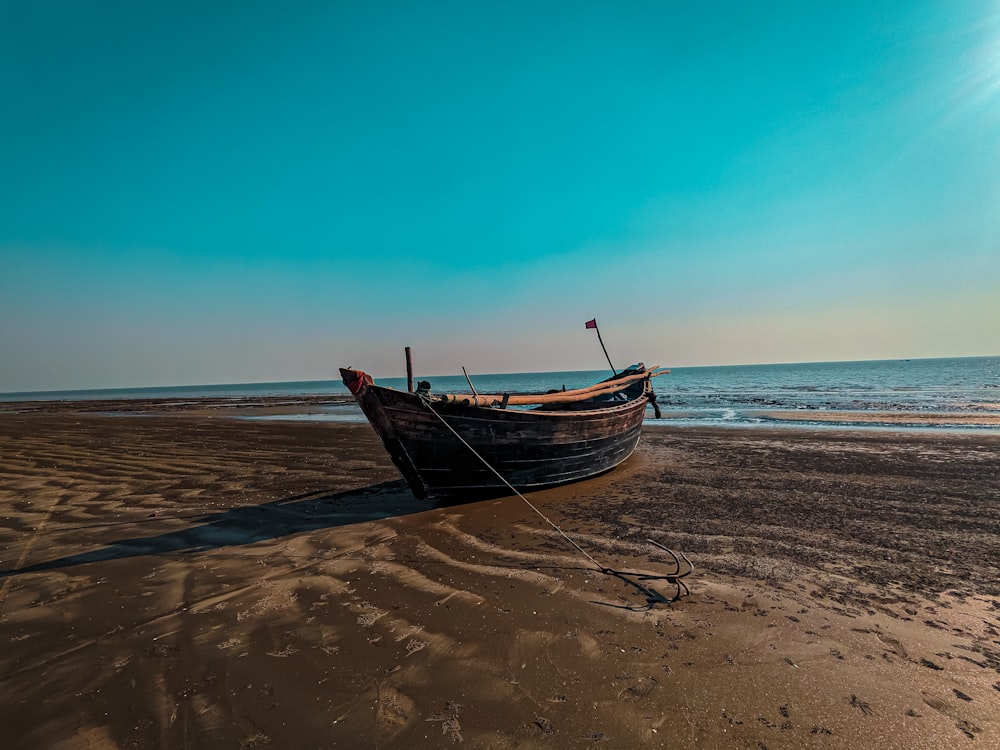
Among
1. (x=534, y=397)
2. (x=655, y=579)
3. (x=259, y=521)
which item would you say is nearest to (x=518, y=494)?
(x=655, y=579)

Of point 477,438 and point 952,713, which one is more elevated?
point 477,438

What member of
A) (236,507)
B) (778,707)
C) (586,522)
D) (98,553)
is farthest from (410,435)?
(778,707)

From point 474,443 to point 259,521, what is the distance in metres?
3.71

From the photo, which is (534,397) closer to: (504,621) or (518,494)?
(518,494)

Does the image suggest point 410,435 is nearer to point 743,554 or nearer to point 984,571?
point 743,554

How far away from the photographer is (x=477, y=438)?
7.47 metres

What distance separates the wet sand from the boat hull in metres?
0.51

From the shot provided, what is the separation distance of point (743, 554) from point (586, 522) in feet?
7.18

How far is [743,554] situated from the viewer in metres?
5.41

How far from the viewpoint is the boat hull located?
691 centimetres

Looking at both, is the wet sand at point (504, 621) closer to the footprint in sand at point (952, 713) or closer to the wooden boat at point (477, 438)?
the footprint in sand at point (952, 713)

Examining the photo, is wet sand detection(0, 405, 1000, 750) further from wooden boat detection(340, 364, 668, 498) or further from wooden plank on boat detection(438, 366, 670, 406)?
wooden plank on boat detection(438, 366, 670, 406)

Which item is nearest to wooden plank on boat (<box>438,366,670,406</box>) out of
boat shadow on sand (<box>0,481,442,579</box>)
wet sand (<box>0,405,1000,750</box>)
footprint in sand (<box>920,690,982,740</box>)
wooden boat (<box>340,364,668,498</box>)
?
wooden boat (<box>340,364,668,498</box>)

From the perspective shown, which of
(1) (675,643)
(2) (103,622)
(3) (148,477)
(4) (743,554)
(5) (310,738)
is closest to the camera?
(5) (310,738)
